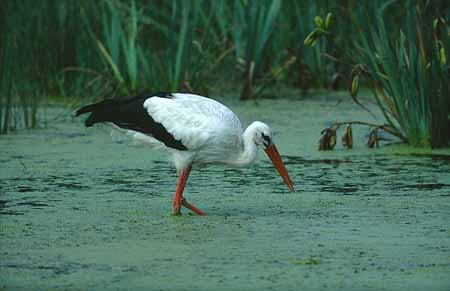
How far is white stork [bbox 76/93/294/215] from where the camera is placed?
5.14 m

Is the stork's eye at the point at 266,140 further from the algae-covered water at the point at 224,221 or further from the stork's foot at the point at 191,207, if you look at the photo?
the stork's foot at the point at 191,207

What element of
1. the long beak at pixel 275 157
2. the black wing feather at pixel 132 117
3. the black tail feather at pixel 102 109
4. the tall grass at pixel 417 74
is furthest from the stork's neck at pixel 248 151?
the tall grass at pixel 417 74

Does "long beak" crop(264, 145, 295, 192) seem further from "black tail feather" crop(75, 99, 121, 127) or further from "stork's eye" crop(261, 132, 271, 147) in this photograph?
"black tail feather" crop(75, 99, 121, 127)

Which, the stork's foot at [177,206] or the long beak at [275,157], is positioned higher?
the long beak at [275,157]

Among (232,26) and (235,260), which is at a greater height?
(232,26)

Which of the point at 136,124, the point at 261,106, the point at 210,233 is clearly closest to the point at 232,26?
the point at 261,106

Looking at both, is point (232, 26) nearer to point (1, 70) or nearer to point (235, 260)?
point (1, 70)

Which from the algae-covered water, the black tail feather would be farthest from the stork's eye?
the black tail feather

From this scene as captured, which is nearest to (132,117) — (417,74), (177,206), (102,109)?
(102,109)

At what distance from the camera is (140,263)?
4117 mm

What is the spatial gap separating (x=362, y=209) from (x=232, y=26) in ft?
17.1

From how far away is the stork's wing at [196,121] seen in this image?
16.8ft

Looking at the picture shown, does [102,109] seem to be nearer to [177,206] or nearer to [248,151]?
[177,206]

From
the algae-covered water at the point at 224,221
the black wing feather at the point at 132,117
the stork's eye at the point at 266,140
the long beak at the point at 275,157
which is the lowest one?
the algae-covered water at the point at 224,221
